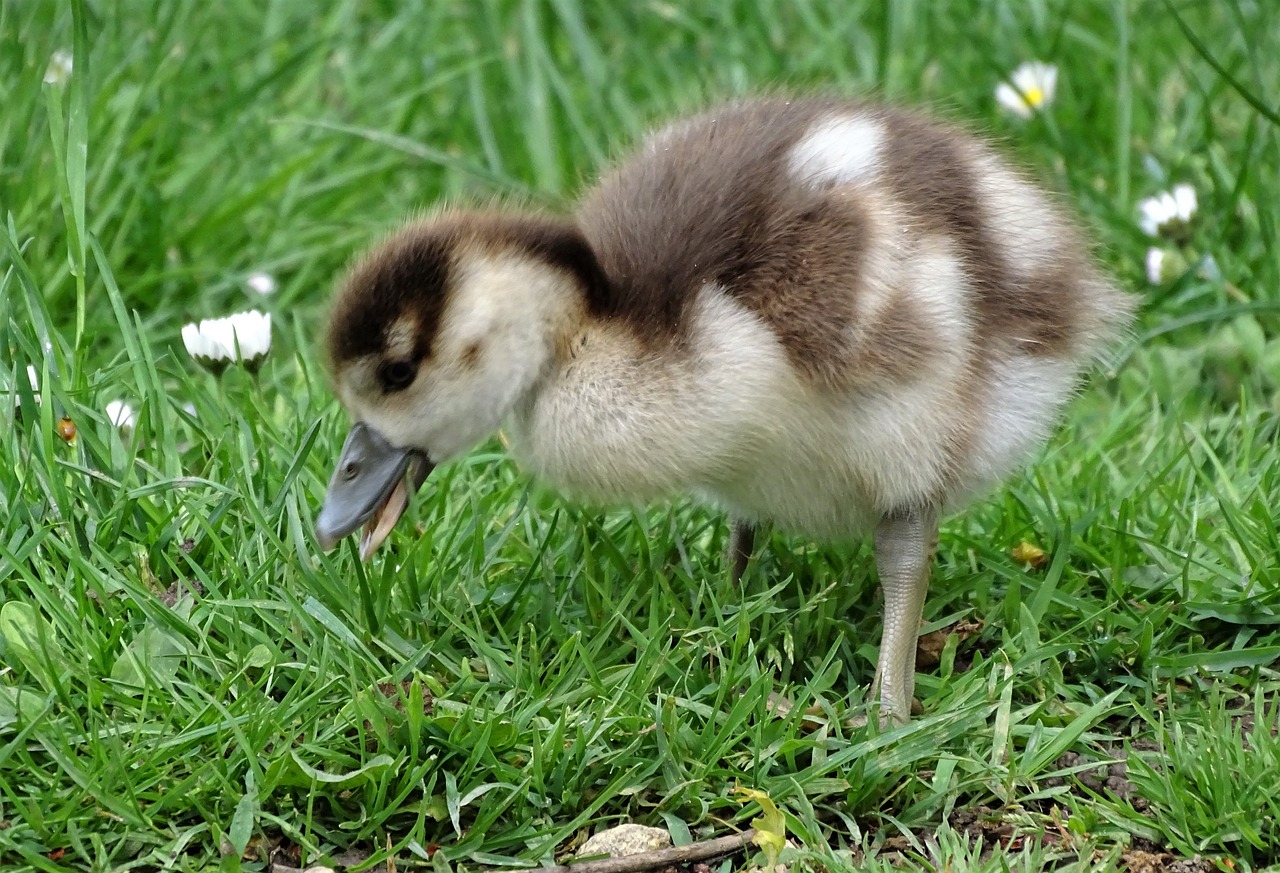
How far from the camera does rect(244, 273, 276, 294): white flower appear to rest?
4001mm

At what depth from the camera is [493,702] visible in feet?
8.53

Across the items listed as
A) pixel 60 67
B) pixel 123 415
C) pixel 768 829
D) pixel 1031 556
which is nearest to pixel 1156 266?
pixel 1031 556

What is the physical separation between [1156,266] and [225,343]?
2195 mm

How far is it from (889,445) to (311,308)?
2035 mm

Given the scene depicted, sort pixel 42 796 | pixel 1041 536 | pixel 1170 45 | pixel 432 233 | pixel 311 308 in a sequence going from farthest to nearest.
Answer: pixel 1170 45
pixel 311 308
pixel 1041 536
pixel 432 233
pixel 42 796

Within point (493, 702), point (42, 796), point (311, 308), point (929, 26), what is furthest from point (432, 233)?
point (929, 26)

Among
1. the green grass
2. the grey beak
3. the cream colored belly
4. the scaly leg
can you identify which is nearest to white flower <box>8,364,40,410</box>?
the green grass

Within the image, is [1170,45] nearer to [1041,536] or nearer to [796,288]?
[1041,536]

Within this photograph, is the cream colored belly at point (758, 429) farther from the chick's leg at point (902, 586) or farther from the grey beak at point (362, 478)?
the grey beak at point (362, 478)

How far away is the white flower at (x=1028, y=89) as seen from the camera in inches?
178

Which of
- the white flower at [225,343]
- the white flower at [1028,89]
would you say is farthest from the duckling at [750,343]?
the white flower at [1028,89]

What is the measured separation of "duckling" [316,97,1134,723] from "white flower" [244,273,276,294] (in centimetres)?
150

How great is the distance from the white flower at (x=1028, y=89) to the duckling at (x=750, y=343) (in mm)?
1848

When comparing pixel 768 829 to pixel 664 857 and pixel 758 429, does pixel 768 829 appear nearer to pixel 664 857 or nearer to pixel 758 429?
pixel 664 857
